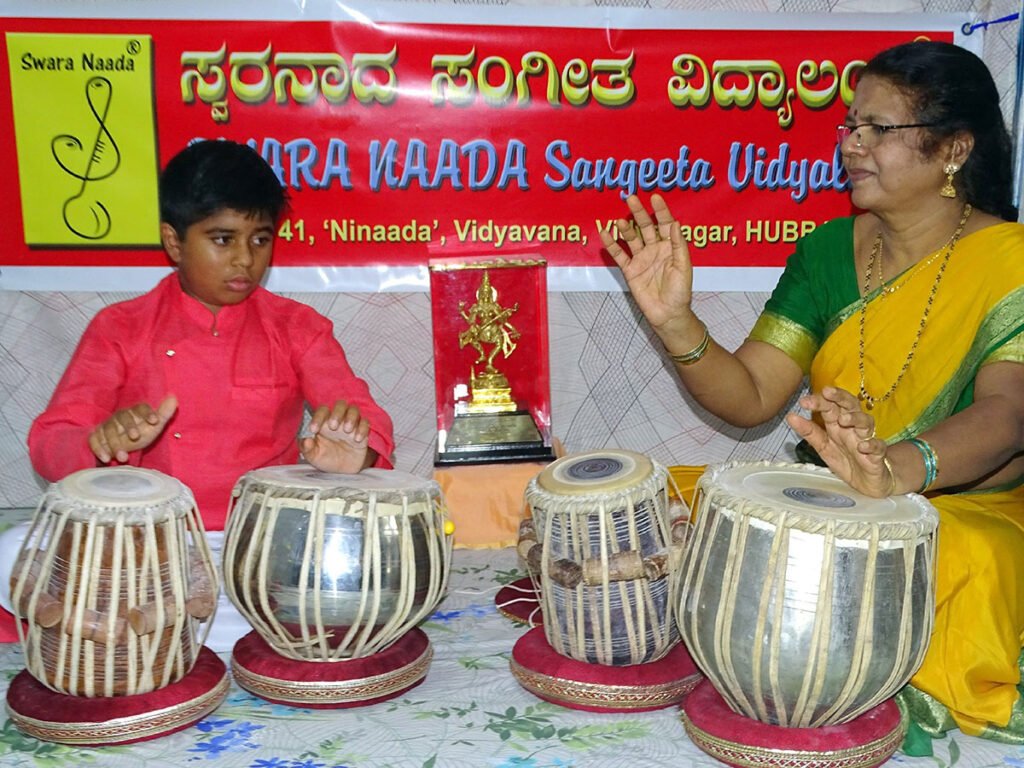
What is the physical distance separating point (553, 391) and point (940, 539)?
185cm

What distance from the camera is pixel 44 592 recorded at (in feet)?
7.84

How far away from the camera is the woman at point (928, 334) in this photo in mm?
2469

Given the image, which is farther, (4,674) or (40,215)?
(40,215)

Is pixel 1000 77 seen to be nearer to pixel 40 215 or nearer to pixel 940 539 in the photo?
pixel 940 539

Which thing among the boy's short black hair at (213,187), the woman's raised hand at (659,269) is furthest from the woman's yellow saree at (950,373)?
the boy's short black hair at (213,187)

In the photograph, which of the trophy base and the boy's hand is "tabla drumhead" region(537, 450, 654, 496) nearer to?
the boy's hand

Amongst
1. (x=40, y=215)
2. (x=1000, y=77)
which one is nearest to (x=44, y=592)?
(x=40, y=215)

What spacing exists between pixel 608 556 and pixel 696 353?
686 millimetres

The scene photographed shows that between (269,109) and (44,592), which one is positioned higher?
(269,109)

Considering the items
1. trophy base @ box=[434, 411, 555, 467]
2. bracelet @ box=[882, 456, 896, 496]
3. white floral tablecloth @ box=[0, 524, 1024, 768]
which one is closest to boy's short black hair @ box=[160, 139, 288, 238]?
trophy base @ box=[434, 411, 555, 467]

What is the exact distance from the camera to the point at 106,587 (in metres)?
2.37

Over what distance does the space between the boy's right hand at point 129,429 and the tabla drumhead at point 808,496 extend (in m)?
1.18

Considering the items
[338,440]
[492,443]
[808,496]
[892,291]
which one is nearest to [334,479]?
[338,440]

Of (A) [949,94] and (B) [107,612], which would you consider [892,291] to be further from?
(B) [107,612]
